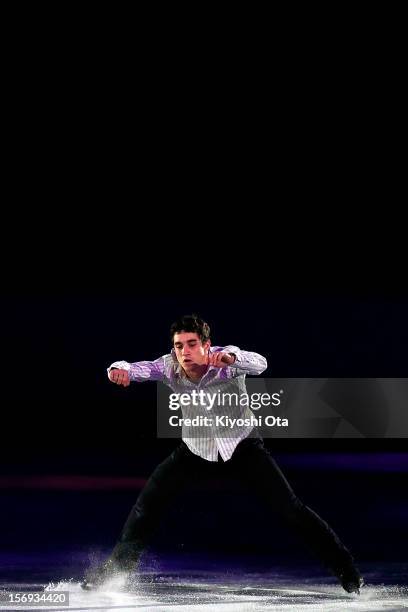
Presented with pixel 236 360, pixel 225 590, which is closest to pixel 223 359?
pixel 236 360


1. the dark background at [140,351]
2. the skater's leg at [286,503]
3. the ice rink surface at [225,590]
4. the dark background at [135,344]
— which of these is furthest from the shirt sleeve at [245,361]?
the dark background at [135,344]

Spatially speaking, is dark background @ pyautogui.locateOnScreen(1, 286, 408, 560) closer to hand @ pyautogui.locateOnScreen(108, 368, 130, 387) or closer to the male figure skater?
the male figure skater

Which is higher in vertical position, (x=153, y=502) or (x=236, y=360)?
(x=236, y=360)

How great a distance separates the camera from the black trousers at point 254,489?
416cm

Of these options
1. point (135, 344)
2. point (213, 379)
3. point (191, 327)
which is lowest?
point (135, 344)

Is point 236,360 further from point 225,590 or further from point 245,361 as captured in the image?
point 225,590

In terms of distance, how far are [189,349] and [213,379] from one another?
0.18 metres

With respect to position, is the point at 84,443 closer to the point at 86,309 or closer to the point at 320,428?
the point at 86,309

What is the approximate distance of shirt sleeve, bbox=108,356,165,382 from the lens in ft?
13.7

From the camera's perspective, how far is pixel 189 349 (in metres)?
4.19

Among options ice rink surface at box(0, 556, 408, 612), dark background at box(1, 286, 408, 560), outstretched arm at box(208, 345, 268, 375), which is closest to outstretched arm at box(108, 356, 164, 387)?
outstretched arm at box(208, 345, 268, 375)

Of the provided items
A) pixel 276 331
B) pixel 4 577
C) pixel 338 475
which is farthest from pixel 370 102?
pixel 4 577

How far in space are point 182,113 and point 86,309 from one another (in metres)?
2.57

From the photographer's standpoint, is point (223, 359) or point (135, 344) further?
point (135, 344)
